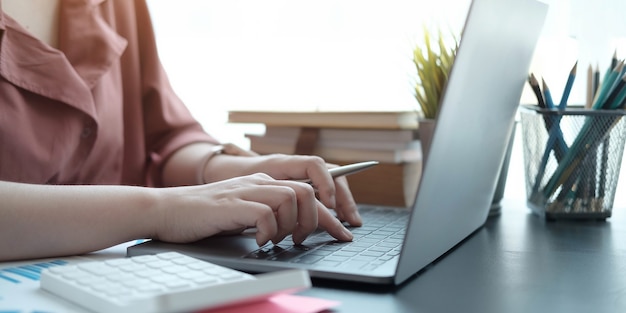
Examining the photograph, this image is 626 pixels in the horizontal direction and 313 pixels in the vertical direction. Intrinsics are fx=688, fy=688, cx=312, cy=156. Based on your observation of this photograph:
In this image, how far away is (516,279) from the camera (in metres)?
0.60

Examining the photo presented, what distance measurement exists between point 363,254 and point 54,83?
1.75 ft

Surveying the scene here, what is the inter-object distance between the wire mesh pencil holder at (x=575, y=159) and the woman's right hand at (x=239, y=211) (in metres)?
0.41

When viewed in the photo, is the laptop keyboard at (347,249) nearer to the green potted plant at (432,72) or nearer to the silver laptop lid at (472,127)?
the silver laptop lid at (472,127)

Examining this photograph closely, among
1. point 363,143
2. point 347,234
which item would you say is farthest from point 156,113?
point 347,234

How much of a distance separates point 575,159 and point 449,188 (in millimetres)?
392

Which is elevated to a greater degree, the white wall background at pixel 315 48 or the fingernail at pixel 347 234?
the white wall background at pixel 315 48

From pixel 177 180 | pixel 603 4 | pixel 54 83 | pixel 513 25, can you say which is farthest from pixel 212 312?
pixel 603 4

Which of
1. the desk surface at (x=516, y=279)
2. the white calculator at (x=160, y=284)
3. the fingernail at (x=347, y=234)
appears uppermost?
the white calculator at (x=160, y=284)

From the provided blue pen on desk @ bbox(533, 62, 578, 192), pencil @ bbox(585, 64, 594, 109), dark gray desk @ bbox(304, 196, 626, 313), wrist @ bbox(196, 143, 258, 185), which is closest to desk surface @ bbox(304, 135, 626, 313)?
dark gray desk @ bbox(304, 196, 626, 313)

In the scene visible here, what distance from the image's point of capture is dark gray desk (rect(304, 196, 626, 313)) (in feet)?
1.68

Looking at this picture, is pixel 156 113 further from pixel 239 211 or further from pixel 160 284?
pixel 160 284

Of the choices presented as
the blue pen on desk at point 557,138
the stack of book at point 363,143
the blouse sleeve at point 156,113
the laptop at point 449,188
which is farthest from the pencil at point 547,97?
the blouse sleeve at point 156,113

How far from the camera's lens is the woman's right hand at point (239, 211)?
25.1 inches

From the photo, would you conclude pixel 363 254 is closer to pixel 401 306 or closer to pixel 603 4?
pixel 401 306
